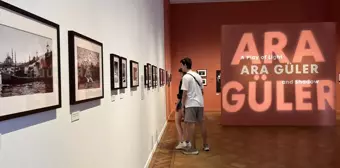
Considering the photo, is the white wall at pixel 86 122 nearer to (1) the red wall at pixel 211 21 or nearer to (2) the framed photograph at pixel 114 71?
(2) the framed photograph at pixel 114 71

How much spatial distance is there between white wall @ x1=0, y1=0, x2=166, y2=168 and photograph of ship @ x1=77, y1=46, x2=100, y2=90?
132 millimetres

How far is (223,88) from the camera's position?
9414 millimetres

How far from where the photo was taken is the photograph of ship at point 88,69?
210cm

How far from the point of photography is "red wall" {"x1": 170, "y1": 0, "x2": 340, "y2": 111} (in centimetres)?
1415

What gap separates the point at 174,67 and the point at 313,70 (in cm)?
639

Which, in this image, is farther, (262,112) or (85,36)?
(262,112)

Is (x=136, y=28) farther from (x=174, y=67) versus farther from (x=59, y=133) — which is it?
(x=174, y=67)

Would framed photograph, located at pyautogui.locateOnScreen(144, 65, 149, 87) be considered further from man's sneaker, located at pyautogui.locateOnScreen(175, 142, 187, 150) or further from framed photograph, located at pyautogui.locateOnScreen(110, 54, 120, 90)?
framed photograph, located at pyautogui.locateOnScreen(110, 54, 120, 90)

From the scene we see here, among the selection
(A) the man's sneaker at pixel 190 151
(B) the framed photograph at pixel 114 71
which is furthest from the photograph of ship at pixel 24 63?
(A) the man's sneaker at pixel 190 151

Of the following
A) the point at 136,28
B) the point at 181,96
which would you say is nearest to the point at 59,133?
the point at 136,28

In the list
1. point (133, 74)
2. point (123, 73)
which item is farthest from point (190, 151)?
point (123, 73)

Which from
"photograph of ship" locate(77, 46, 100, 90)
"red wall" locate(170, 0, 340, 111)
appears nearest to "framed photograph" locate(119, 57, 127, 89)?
"photograph of ship" locate(77, 46, 100, 90)

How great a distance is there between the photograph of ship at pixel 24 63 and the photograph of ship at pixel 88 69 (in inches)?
18.0

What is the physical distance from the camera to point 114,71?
3.08 metres
